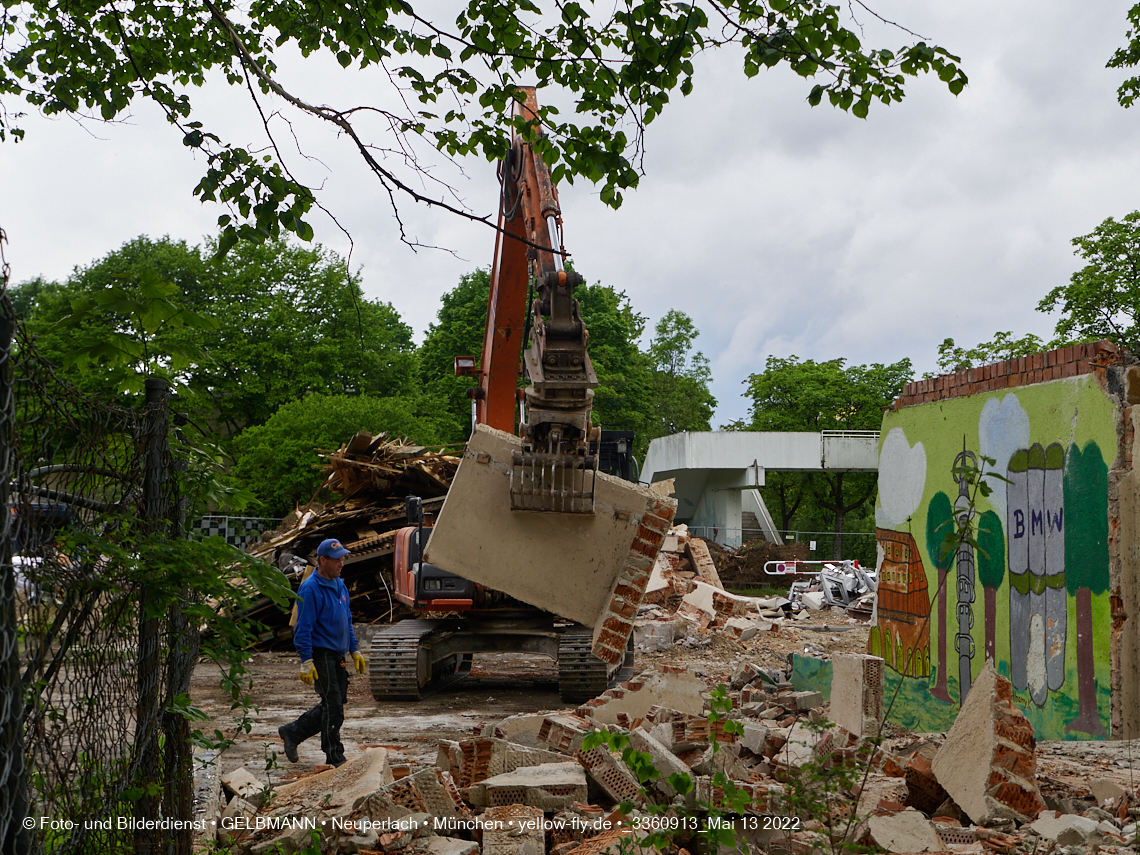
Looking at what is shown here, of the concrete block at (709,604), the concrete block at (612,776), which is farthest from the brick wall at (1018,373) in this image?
the concrete block at (709,604)

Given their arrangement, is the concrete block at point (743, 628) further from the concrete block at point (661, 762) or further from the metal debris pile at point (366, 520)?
the concrete block at point (661, 762)

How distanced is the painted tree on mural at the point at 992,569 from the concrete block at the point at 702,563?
1357 centimetres

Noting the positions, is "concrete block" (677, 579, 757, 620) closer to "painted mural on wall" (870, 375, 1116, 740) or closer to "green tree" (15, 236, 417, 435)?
"painted mural on wall" (870, 375, 1116, 740)

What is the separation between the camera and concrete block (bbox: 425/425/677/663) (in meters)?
7.21

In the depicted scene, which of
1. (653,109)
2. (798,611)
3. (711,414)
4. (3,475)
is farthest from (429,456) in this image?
(711,414)

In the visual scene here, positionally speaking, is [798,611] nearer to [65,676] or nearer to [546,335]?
[546,335]

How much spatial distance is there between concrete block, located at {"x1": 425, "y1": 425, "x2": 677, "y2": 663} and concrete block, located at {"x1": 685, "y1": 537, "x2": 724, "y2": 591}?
1471cm

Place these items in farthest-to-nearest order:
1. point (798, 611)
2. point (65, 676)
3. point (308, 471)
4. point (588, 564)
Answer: point (308, 471) → point (798, 611) → point (588, 564) → point (65, 676)

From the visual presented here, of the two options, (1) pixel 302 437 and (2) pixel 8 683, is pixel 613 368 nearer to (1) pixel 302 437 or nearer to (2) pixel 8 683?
(1) pixel 302 437

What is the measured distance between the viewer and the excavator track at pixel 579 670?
1033cm

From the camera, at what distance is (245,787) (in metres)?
5.60

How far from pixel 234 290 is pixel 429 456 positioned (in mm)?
21907

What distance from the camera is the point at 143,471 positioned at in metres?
3.59

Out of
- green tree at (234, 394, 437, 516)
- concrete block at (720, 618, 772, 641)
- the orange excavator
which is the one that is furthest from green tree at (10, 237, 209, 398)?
green tree at (234, 394, 437, 516)
